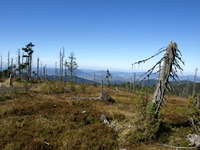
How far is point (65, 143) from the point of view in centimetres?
599

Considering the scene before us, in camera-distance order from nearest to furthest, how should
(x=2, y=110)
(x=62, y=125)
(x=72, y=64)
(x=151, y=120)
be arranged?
(x=151, y=120), (x=62, y=125), (x=2, y=110), (x=72, y=64)

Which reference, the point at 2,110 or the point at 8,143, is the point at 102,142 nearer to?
the point at 8,143

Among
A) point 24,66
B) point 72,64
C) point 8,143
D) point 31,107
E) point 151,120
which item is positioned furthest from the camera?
point 72,64

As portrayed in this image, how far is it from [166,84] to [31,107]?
10801mm

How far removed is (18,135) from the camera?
21.1 ft

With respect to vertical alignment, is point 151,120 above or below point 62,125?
above

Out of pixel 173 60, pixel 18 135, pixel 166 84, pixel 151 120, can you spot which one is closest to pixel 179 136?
Answer: pixel 151 120

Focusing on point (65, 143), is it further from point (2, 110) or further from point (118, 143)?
point (2, 110)

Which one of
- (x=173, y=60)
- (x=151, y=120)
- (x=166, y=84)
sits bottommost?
(x=151, y=120)

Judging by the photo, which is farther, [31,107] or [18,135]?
[31,107]

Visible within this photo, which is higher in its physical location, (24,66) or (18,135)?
(24,66)

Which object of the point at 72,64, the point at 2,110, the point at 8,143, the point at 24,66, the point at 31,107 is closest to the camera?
the point at 8,143

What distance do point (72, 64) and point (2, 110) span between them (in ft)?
146

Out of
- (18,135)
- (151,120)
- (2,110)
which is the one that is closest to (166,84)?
(151,120)
